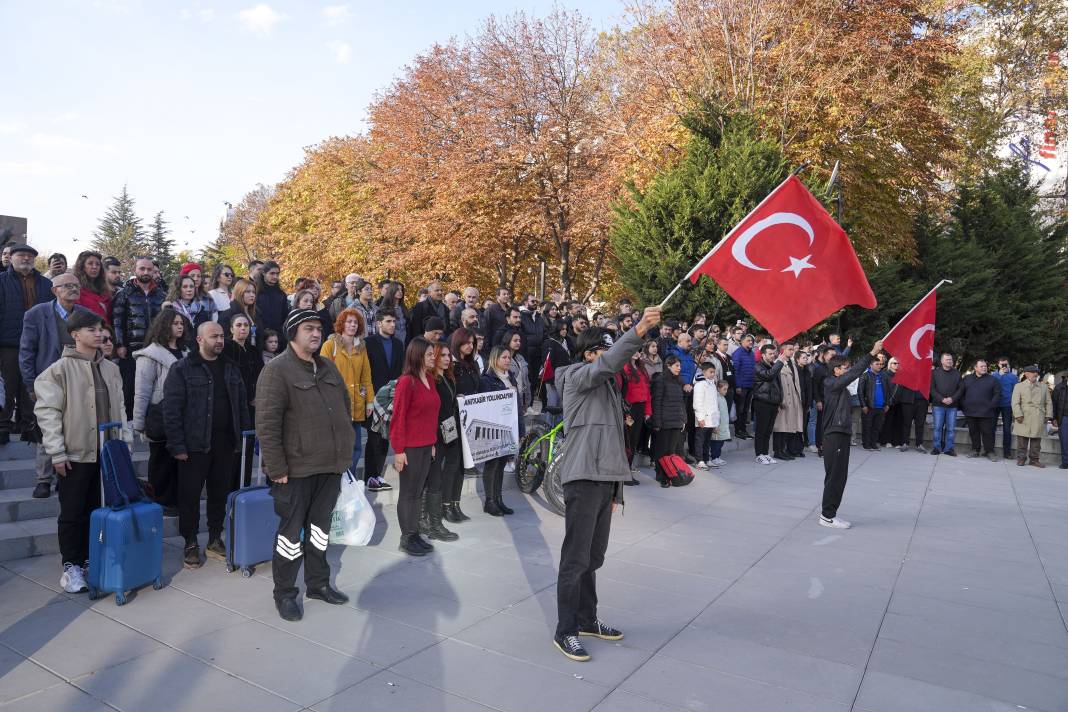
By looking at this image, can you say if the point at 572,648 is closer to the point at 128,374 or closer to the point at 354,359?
the point at 354,359

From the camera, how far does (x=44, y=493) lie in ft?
22.4

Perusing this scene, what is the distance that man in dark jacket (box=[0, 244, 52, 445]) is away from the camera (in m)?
7.88

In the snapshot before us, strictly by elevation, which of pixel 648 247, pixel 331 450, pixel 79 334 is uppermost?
pixel 648 247

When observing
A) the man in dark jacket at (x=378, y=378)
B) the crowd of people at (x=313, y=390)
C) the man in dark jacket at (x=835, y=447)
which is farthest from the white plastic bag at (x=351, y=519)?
the man in dark jacket at (x=835, y=447)

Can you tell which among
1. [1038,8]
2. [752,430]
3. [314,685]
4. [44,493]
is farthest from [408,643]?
[1038,8]

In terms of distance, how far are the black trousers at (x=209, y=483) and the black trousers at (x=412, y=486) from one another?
1472mm

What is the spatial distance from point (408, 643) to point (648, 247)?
16.6m

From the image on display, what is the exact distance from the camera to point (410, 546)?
6.86m

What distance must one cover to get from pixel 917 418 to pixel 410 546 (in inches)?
535

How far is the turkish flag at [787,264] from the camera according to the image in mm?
6297

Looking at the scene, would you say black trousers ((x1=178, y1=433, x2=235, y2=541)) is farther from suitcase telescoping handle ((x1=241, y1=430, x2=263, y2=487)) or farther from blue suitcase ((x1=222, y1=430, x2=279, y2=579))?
blue suitcase ((x1=222, y1=430, x2=279, y2=579))

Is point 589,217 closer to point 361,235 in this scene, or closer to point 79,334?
point 361,235

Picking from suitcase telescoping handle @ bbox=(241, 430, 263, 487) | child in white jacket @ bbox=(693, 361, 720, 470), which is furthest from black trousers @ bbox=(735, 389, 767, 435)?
suitcase telescoping handle @ bbox=(241, 430, 263, 487)

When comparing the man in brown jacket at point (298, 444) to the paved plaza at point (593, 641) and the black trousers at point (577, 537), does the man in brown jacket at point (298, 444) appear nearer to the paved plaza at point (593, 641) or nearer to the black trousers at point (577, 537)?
the paved plaza at point (593, 641)
